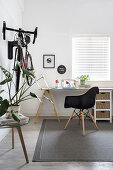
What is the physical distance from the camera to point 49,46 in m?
4.77

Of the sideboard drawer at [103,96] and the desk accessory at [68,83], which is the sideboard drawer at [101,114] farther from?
the desk accessory at [68,83]

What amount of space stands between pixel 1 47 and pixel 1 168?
1604 mm

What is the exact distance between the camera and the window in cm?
482

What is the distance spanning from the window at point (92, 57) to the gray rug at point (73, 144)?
144 centimetres

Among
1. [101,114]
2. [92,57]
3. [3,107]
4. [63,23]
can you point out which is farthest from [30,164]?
[63,23]

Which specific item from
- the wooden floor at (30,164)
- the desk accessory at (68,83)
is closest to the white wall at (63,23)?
the desk accessory at (68,83)

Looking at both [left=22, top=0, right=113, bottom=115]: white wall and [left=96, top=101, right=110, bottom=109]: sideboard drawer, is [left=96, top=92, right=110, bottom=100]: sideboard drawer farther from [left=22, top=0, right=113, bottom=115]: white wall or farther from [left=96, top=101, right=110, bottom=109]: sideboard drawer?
[left=22, top=0, right=113, bottom=115]: white wall

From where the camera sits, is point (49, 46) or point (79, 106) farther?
point (49, 46)

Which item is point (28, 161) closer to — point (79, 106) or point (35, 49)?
point (79, 106)

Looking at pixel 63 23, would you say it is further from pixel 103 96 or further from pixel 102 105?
pixel 102 105

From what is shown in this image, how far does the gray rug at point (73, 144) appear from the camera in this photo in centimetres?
236

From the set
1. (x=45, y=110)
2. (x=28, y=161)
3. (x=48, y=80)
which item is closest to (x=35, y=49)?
(x=48, y=80)

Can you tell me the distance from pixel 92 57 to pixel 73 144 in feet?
8.55

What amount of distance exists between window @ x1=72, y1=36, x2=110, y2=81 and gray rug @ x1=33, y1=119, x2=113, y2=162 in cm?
144
